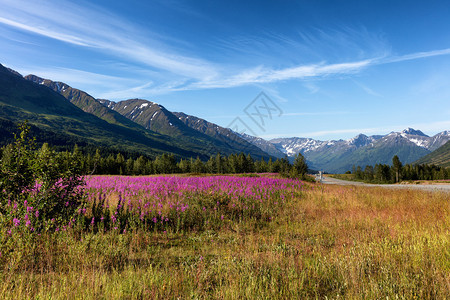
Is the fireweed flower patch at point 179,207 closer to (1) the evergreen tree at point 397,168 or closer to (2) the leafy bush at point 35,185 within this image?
(2) the leafy bush at point 35,185

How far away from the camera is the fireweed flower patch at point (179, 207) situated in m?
8.06

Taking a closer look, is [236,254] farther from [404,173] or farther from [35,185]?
[404,173]

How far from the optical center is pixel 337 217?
9000 mm

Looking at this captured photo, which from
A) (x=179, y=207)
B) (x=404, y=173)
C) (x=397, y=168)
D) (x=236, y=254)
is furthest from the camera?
(x=404, y=173)

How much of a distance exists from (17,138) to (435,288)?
388 inches

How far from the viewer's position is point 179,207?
913cm

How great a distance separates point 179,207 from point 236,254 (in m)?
4.27

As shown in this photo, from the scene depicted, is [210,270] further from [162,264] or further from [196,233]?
[196,233]

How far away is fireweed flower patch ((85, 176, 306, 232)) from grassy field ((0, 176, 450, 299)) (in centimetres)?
6

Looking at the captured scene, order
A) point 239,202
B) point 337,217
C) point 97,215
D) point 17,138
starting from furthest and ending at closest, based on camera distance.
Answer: point 239,202
point 337,217
point 97,215
point 17,138

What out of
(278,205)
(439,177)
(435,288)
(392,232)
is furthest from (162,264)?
(439,177)

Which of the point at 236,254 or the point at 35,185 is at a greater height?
the point at 35,185

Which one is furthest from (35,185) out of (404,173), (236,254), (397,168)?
(404,173)

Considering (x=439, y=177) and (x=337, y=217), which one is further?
(x=439, y=177)
